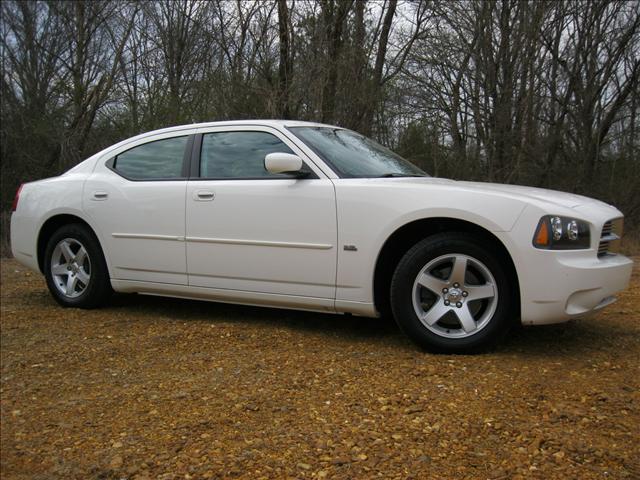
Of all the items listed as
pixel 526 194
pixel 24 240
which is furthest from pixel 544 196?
pixel 24 240

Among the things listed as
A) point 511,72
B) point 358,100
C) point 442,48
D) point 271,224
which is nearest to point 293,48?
point 358,100

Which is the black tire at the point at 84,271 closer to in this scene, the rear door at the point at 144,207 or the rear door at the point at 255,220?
the rear door at the point at 144,207

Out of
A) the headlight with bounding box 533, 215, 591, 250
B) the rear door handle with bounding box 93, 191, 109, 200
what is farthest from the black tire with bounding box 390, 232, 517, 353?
the rear door handle with bounding box 93, 191, 109, 200

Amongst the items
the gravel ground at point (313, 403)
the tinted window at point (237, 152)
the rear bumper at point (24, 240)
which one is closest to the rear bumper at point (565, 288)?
the gravel ground at point (313, 403)

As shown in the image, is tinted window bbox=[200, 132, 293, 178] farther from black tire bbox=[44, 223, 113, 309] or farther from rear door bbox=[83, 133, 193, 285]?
black tire bbox=[44, 223, 113, 309]

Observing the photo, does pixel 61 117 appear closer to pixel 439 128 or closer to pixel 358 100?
pixel 358 100

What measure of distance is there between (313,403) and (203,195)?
2.06 meters

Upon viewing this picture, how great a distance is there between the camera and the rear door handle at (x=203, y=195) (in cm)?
447

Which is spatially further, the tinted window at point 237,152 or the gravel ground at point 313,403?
the tinted window at point 237,152

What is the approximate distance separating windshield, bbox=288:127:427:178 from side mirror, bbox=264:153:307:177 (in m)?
0.27

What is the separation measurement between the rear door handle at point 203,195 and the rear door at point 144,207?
131 mm

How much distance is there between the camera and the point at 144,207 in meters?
4.80

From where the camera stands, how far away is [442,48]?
11789 mm

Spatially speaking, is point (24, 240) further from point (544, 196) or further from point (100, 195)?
point (544, 196)
